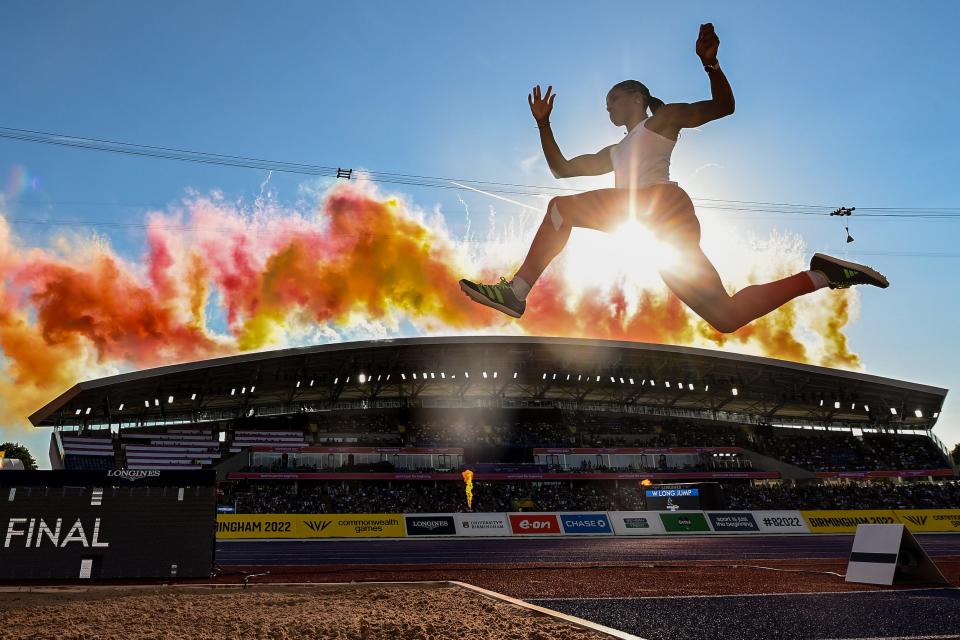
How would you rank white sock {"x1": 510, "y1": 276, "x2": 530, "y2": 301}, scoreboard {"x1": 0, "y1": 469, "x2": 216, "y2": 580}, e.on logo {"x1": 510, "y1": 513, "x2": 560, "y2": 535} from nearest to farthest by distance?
white sock {"x1": 510, "y1": 276, "x2": 530, "y2": 301} < scoreboard {"x1": 0, "y1": 469, "x2": 216, "y2": 580} < e.on logo {"x1": 510, "y1": 513, "x2": 560, "y2": 535}

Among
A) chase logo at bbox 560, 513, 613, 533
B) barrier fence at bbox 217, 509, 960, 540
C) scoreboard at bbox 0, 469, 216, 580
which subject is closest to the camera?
scoreboard at bbox 0, 469, 216, 580

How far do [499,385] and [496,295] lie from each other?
56387mm

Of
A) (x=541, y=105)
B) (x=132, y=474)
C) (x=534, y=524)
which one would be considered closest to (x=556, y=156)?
(x=541, y=105)

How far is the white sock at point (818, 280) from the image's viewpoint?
495 centimetres

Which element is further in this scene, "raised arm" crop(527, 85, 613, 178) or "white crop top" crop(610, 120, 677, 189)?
"raised arm" crop(527, 85, 613, 178)

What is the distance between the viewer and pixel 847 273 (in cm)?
500

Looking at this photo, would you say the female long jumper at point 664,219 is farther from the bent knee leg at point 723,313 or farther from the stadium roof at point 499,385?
the stadium roof at point 499,385

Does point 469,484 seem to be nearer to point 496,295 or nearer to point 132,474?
point 132,474

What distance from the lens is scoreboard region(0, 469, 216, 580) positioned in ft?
45.9

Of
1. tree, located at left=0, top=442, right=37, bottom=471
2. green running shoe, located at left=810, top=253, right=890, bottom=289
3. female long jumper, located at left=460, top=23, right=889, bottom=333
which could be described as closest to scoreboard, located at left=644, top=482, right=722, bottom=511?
green running shoe, located at left=810, top=253, right=890, bottom=289

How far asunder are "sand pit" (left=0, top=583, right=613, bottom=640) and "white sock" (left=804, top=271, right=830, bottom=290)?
4342 millimetres

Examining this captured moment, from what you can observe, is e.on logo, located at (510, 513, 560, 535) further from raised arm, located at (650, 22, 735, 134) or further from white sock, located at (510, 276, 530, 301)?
raised arm, located at (650, 22, 735, 134)

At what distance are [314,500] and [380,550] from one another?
2031cm

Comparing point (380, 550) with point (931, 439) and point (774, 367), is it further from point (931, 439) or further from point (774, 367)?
point (931, 439)
